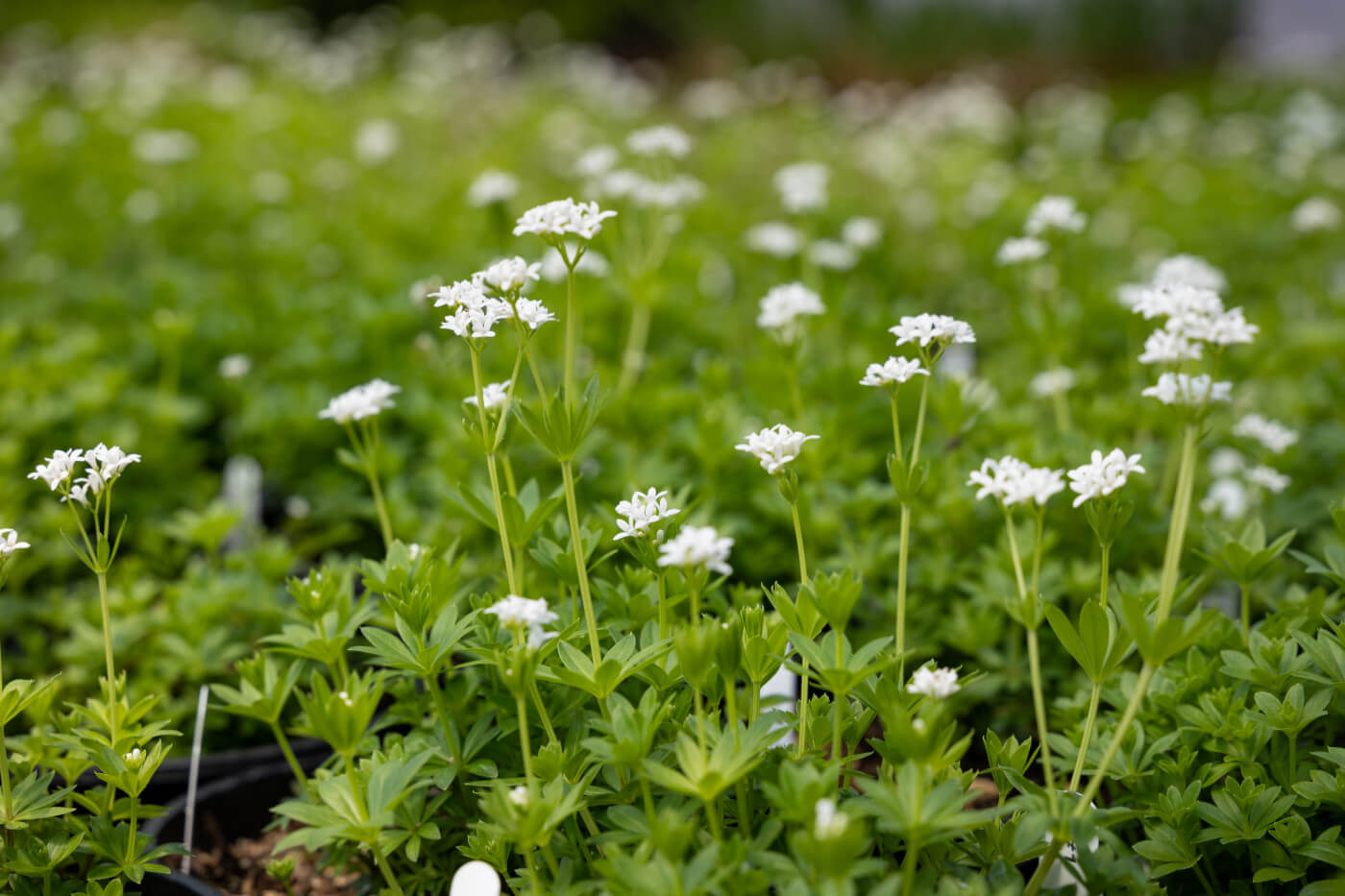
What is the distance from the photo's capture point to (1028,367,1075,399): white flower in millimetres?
2531

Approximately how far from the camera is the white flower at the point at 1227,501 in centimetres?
222

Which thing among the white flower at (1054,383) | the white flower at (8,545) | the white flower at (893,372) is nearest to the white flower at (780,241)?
the white flower at (1054,383)

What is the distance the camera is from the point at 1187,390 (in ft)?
4.25

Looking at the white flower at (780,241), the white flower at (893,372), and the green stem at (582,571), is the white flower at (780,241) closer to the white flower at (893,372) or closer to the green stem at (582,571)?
the white flower at (893,372)

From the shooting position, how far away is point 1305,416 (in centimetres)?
288

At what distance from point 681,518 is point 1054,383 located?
3.92 feet

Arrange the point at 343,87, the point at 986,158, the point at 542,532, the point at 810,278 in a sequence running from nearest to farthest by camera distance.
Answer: the point at 542,532
the point at 810,278
the point at 986,158
the point at 343,87

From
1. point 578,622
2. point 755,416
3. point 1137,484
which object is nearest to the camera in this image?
point 578,622

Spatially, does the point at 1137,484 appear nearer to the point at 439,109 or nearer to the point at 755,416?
the point at 755,416

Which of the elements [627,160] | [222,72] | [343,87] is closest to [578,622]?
[627,160]

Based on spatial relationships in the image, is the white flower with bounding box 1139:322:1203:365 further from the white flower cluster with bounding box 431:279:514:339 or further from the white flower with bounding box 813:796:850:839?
the white flower cluster with bounding box 431:279:514:339

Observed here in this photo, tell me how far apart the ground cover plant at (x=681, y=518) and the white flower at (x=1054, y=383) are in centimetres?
3

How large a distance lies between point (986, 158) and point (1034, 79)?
3.78m

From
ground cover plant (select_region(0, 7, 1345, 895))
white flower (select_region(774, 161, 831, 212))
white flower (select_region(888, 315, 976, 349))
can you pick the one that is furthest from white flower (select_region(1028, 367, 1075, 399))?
white flower (select_region(888, 315, 976, 349))
